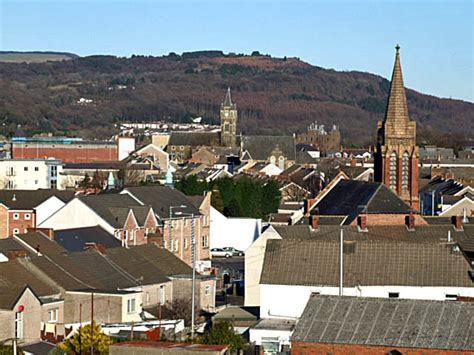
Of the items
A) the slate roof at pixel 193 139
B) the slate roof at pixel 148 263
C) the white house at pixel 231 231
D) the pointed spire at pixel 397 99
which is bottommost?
the white house at pixel 231 231

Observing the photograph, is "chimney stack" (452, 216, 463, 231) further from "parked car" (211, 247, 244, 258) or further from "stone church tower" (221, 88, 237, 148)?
"stone church tower" (221, 88, 237, 148)

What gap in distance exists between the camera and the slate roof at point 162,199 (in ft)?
206

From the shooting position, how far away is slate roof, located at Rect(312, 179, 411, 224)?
5178 centimetres

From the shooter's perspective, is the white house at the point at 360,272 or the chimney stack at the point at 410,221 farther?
the chimney stack at the point at 410,221

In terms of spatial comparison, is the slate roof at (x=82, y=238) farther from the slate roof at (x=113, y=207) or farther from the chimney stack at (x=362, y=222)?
the chimney stack at (x=362, y=222)

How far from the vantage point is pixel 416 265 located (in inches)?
1538

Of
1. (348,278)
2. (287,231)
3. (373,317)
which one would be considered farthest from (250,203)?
(373,317)

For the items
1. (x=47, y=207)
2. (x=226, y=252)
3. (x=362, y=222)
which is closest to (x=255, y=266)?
(x=362, y=222)

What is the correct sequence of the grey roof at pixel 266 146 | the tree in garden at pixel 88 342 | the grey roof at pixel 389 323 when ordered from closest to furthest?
the grey roof at pixel 389 323 → the tree in garden at pixel 88 342 → the grey roof at pixel 266 146

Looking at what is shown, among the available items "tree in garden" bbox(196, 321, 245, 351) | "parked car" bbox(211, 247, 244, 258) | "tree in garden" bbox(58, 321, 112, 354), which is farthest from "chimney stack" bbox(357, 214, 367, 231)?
"parked car" bbox(211, 247, 244, 258)

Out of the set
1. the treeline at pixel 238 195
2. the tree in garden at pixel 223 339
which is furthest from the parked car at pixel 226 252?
the tree in garden at pixel 223 339

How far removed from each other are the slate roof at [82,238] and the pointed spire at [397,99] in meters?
17.5

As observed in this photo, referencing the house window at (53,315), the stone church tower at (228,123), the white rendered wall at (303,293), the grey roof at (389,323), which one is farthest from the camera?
the stone church tower at (228,123)

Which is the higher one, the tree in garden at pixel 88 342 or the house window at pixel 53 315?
the tree in garden at pixel 88 342
